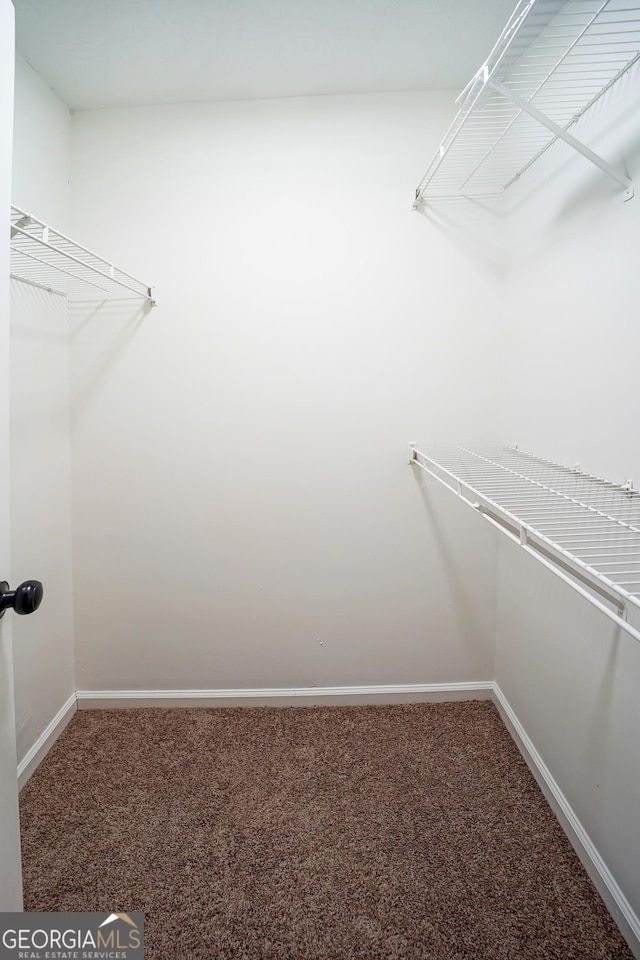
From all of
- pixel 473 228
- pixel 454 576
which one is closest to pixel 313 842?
pixel 454 576

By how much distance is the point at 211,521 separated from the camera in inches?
73.5

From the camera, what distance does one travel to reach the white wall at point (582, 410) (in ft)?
3.58

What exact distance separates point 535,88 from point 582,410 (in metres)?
1.02

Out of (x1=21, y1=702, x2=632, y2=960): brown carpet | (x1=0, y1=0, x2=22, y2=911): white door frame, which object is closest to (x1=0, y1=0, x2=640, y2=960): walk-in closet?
(x1=21, y1=702, x2=632, y2=960): brown carpet

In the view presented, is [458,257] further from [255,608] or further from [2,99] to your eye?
[255,608]

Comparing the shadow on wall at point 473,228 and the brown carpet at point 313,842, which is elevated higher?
the shadow on wall at point 473,228

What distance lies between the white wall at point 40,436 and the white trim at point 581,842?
1.74 meters

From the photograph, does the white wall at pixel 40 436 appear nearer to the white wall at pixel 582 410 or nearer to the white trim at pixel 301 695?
the white trim at pixel 301 695

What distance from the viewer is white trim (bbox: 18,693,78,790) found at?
1519 mm

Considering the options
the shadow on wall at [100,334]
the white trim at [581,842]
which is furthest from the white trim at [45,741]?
the white trim at [581,842]

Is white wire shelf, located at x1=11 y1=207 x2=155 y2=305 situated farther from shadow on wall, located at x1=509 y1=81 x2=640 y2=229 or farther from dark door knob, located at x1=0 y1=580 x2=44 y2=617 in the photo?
shadow on wall, located at x1=509 y1=81 x2=640 y2=229

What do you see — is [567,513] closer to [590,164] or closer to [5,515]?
[590,164]

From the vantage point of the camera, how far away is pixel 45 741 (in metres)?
1.66

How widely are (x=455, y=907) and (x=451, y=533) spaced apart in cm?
115
